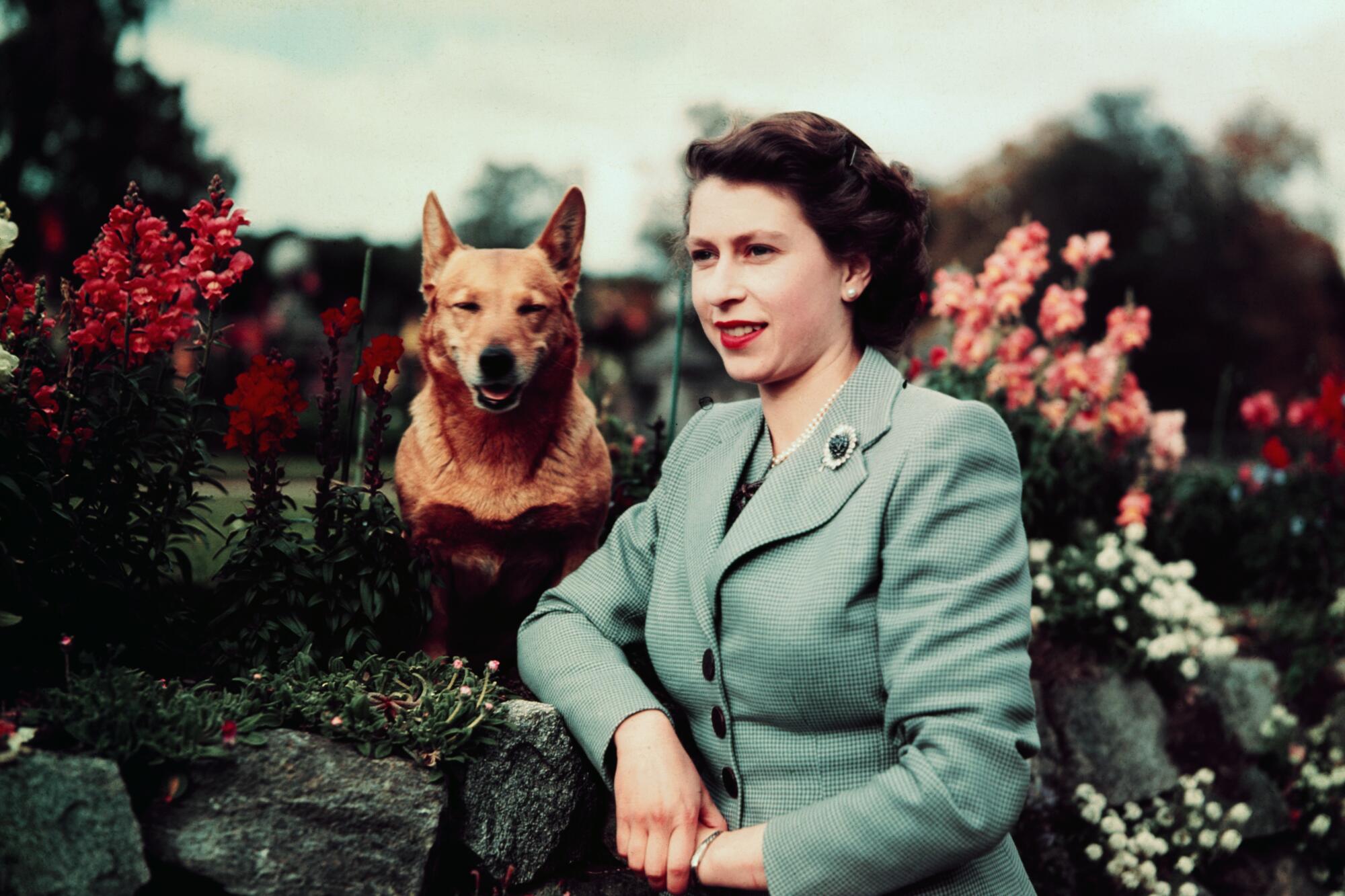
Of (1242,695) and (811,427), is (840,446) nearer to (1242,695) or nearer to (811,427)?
(811,427)

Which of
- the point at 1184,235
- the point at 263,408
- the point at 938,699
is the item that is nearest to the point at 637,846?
the point at 938,699

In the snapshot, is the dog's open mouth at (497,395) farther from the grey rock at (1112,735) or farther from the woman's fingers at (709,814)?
the grey rock at (1112,735)

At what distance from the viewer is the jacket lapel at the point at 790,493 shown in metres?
2.24

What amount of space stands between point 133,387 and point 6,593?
0.58 metres

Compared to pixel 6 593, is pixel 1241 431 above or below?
below

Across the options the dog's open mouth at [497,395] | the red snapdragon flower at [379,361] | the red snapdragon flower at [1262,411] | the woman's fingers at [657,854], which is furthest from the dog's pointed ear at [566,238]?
the red snapdragon flower at [1262,411]

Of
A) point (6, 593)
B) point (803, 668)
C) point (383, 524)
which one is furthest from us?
point (383, 524)

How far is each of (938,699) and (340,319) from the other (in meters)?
1.81

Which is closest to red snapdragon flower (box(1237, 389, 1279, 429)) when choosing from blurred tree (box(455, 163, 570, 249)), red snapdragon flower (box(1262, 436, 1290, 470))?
red snapdragon flower (box(1262, 436, 1290, 470))

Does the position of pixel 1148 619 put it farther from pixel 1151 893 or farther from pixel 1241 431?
pixel 1241 431

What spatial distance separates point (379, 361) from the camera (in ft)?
9.19

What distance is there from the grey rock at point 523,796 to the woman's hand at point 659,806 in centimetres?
30

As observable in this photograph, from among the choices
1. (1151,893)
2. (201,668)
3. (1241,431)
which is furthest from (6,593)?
(1241,431)

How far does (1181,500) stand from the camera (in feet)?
21.8
